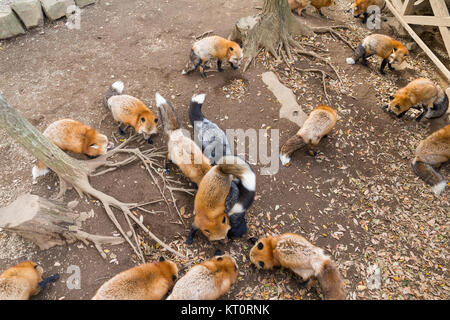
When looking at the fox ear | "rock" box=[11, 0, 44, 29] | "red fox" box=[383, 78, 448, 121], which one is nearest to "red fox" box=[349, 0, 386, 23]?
"red fox" box=[383, 78, 448, 121]

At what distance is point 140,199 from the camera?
4926mm

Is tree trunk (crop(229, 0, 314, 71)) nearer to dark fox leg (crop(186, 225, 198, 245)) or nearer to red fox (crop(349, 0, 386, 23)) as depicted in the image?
red fox (crop(349, 0, 386, 23))

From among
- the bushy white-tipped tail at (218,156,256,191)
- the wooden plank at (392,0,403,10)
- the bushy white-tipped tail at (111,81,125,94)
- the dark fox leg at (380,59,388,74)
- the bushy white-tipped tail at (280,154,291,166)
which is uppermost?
the bushy white-tipped tail at (111,81,125,94)

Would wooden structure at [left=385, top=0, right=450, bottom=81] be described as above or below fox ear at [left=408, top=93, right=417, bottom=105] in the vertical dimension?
above

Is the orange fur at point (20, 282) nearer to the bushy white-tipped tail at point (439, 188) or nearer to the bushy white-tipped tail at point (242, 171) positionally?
the bushy white-tipped tail at point (242, 171)

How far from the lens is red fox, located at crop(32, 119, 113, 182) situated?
16.5 ft

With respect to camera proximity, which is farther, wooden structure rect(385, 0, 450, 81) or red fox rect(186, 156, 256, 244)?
wooden structure rect(385, 0, 450, 81)

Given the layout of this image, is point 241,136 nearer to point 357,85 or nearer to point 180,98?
point 180,98

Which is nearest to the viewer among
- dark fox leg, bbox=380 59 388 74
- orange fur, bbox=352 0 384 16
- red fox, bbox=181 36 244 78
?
red fox, bbox=181 36 244 78

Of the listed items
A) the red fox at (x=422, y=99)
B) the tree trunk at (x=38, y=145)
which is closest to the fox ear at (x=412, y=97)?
the red fox at (x=422, y=99)

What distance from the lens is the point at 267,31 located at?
7395 millimetres

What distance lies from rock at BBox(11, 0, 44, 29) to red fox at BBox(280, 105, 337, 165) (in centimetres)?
865

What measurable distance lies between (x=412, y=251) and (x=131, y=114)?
5.73m

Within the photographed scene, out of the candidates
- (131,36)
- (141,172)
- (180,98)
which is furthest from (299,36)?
(141,172)
